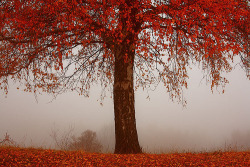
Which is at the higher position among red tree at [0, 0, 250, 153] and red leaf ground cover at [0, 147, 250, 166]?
red tree at [0, 0, 250, 153]

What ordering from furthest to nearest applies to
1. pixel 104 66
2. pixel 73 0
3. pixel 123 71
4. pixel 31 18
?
pixel 104 66
pixel 123 71
pixel 31 18
pixel 73 0

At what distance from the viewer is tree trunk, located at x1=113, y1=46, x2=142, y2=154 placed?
35.2ft

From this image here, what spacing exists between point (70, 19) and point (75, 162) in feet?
16.5

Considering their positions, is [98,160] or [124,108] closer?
[98,160]

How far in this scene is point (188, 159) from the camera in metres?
8.88

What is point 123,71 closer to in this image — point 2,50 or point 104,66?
point 104,66

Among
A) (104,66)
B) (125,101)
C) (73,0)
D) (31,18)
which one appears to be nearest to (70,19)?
(73,0)

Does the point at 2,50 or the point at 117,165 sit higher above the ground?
the point at 2,50

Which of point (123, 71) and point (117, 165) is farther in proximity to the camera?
point (123, 71)

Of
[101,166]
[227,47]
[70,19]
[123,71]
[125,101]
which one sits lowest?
[101,166]

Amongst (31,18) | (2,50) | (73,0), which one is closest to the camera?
(73,0)

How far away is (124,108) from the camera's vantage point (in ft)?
35.7

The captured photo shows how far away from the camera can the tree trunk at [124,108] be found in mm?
10719

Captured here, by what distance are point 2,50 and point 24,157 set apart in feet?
22.3
